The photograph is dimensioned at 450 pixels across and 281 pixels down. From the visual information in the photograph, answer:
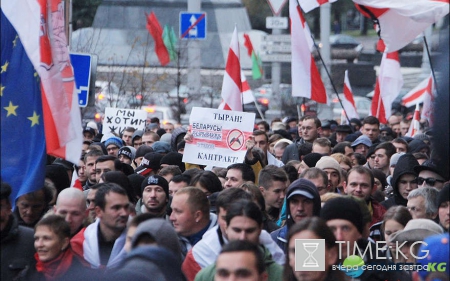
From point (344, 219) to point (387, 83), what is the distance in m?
13.1

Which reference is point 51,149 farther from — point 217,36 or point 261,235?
point 217,36

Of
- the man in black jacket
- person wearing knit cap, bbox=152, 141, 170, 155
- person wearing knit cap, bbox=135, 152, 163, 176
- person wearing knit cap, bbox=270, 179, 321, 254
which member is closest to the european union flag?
the man in black jacket

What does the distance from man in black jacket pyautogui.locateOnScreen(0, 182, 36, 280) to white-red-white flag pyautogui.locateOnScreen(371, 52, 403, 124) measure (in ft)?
43.2

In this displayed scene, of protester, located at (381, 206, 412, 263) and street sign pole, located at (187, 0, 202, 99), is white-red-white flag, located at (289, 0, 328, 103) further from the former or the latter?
street sign pole, located at (187, 0, 202, 99)

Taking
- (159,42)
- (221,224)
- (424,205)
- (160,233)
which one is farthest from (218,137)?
(159,42)

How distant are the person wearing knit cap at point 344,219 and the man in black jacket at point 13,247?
6.10 feet

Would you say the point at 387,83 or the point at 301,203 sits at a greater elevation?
the point at 387,83

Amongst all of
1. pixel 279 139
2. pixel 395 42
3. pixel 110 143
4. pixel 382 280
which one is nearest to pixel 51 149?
pixel 382 280

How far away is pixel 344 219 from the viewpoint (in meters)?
6.74

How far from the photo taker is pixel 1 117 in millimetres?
7797

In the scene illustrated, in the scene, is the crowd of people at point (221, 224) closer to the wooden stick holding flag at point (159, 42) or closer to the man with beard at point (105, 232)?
the man with beard at point (105, 232)

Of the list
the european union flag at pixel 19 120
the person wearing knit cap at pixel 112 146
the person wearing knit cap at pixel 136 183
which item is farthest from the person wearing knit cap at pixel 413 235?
the person wearing knit cap at pixel 112 146

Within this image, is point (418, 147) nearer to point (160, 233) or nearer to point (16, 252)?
point (16, 252)

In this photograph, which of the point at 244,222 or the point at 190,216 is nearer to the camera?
the point at 244,222
